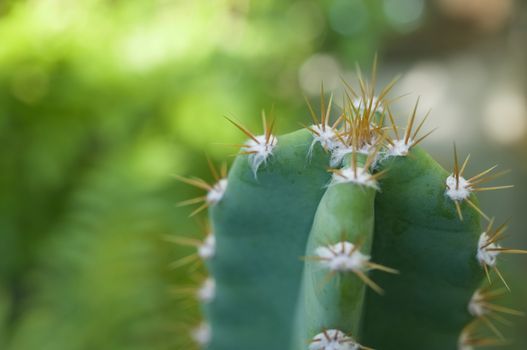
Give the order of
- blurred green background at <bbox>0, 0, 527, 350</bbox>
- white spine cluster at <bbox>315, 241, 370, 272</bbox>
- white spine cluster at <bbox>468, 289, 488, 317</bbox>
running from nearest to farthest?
white spine cluster at <bbox>315, 241, 370, 272</bbox> → white spine cluster at <bbox>468, 289, 488, 317</bbox> → blurred green background at <bbox>0, 0, 527, 350</bbox>

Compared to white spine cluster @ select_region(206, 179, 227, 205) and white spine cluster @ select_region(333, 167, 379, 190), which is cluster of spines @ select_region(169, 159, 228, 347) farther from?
white spine cluster @ select_region(333, 167, 379, 190)

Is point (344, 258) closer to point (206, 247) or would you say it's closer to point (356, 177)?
point (356, 177)

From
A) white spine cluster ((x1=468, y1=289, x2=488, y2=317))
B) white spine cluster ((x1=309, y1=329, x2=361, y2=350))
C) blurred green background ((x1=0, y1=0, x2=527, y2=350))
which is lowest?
white spine cluster ((x1=309, y1=329, x2=361, y2=350))

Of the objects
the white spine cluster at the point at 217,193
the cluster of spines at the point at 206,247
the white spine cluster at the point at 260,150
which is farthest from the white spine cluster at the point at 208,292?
the white spine cluster at the point at 260,150

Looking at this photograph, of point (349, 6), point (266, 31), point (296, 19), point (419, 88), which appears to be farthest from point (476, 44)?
point (266, 31)

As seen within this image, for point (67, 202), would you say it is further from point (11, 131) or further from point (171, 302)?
point (171, 302)

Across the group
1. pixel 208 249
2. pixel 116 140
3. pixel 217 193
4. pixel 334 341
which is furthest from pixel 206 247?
pixel 116 140

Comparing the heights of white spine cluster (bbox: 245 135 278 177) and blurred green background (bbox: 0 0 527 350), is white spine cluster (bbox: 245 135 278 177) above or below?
below

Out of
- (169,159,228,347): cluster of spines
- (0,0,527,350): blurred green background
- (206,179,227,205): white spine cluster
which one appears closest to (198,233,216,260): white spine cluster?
(169,159,228,347): cluster of spines
